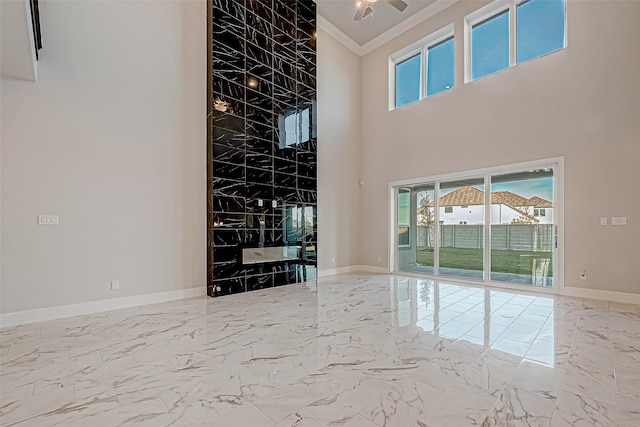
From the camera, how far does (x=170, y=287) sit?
474 centimetres

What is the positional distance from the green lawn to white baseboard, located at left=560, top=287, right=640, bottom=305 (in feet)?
1.24

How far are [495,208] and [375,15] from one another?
4946 mm

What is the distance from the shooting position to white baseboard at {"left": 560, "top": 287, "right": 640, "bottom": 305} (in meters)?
4.30

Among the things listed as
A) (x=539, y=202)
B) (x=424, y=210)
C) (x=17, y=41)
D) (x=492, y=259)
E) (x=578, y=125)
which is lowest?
(x=492, y=259)

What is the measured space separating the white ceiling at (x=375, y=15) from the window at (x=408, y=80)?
832 millimetres

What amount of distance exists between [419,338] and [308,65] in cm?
596

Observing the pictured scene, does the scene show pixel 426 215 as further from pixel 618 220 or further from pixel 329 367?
pixel 329 367

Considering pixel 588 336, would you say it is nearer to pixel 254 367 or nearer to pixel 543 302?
pixel 543 302

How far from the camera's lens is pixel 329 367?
2.43 metres

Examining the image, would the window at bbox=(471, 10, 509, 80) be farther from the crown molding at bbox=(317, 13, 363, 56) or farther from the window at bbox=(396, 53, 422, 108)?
the crown molding at bbox=(317, 13, 363, 56)

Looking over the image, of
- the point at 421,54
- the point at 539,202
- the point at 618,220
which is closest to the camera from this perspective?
the point at 618,220

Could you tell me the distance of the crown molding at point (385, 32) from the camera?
253 inches

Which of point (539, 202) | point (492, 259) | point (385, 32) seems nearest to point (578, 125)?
point (539, 202)

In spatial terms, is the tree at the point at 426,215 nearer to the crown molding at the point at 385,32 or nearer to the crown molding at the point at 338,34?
the crown molding at the point at 385,32
